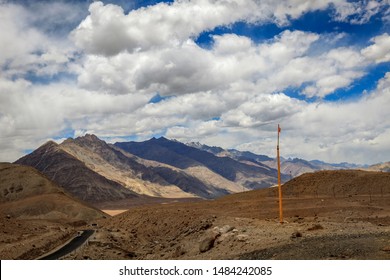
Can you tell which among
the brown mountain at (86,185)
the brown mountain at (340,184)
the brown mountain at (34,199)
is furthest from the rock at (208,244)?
the brown mountain at (86,185)

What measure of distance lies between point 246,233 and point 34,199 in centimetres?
7939

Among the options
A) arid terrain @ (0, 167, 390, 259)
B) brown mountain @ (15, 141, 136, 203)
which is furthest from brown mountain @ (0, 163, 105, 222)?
brown mountain @ (15, 141, 136, 203)

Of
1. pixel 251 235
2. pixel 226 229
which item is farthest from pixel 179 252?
pixel 251 235

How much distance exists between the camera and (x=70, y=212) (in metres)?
87.2

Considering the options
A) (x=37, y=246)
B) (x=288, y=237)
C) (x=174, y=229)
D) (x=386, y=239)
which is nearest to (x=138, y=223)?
(x=174, y=229)

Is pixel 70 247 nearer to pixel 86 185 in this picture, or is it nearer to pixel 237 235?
pixel 237 235

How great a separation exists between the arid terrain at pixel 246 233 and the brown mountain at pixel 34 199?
98.8 ft

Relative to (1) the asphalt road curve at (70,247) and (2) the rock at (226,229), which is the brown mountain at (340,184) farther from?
(2) the rock at (226,229)

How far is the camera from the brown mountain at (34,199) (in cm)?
8669

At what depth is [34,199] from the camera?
95.1 metres

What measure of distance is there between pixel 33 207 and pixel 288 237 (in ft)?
259

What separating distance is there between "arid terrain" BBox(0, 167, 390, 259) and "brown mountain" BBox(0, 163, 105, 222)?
30.1 m
